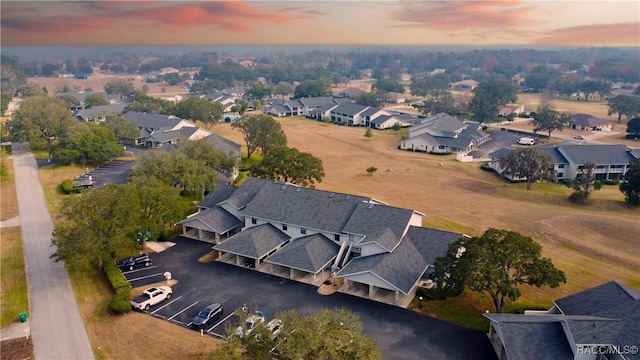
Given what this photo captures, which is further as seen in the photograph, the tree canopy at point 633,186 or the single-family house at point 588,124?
the single-family house at point 588,124

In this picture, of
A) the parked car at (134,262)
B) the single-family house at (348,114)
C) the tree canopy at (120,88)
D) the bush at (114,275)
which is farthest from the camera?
the tree canopy at (120,88)

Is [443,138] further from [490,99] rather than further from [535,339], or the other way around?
[535,339]

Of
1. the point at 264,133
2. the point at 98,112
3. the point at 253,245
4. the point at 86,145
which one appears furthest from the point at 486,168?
the point at 98,112

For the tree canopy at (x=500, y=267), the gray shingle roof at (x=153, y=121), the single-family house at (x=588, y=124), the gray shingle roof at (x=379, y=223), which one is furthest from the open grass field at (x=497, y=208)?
the single-family house at (x=588, y=124)

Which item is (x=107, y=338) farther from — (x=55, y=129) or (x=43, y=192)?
(x=55, y=129)

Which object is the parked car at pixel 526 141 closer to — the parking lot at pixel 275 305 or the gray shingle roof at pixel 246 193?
the gray shingle roof at pixel 246 193
